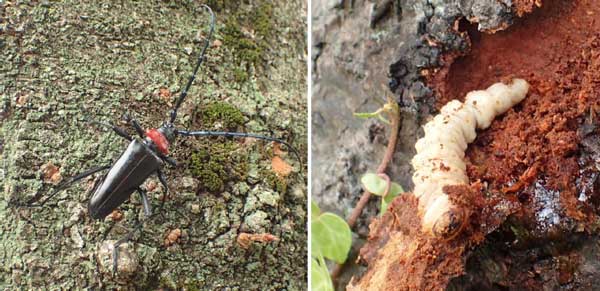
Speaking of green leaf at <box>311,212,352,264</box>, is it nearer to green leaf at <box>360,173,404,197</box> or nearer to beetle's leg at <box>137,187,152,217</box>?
green leaf at <box>360,173,404,197</box>

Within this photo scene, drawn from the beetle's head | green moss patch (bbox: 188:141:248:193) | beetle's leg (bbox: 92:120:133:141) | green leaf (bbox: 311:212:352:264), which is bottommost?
green leaf (bbox: 311:212:352:264)

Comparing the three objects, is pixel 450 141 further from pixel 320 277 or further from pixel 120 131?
pixel 120 131

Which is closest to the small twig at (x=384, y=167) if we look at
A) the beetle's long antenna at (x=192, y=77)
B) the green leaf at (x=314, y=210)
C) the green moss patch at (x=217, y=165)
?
the green leaf at (x=314, y=210)

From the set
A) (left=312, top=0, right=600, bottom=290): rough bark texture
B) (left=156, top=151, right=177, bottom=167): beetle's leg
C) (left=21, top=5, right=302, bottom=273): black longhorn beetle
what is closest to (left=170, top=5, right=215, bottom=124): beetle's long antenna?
(left=21, top=5, right=302, bottom=273): black longhorn beetle

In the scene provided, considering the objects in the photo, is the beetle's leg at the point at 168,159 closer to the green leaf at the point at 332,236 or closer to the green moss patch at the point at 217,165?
the green moss patch at the point at 217,165

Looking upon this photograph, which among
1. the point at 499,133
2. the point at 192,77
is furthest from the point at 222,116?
the point at 499,133

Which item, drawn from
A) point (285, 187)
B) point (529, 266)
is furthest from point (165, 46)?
point (529, 266)

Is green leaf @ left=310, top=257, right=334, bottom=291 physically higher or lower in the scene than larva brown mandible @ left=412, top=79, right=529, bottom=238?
lower
